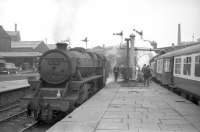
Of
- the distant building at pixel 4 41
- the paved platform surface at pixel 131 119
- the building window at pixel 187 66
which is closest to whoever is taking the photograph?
the paved platform surface at pixel 131 119

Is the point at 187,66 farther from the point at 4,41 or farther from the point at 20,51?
the point at 20,51

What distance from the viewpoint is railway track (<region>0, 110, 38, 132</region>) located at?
10.3 metres

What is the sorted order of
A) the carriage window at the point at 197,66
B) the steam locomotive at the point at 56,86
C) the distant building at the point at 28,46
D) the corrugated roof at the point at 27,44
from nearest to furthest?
the steam locomotive at the point at 56,86 < the carriage window at the point at 197,66 < the distant building at the point at 28,46 < the corrugated roof at the point at 27,44

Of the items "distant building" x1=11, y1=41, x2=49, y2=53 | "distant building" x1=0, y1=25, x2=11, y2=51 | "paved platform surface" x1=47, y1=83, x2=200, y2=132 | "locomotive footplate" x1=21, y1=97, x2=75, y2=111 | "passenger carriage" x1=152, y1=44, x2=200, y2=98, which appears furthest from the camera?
"distant building" x1=11, y1=41, x2=49, y2=53

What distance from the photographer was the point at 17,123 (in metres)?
11.3

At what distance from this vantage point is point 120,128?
772 cm

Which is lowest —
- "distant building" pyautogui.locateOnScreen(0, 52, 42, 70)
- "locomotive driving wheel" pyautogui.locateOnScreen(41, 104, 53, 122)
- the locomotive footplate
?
"locomotive driving wheel" pyautogui.locateOnScreen(41, 104, 53, 122)

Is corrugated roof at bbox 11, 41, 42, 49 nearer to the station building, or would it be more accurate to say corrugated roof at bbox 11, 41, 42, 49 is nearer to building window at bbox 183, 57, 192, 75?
the station building

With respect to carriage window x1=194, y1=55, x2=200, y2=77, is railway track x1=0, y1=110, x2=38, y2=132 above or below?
below

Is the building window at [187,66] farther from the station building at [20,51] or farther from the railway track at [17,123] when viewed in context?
the station building at [20,51]

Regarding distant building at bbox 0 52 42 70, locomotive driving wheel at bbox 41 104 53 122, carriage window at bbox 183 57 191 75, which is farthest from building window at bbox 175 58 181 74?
distant building at bbox 0 52 42 70

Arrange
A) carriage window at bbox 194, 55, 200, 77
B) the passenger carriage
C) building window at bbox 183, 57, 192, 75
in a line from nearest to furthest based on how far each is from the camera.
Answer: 1. carriage window at bbox 194, 55, 200, 77
2. the passenger carriage
3. building window at bbox 183, 57, 192, 75

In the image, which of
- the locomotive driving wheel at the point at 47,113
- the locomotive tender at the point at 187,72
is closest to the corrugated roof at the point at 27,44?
the locomotive tender at the point at 187,72

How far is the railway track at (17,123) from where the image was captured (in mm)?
10281
